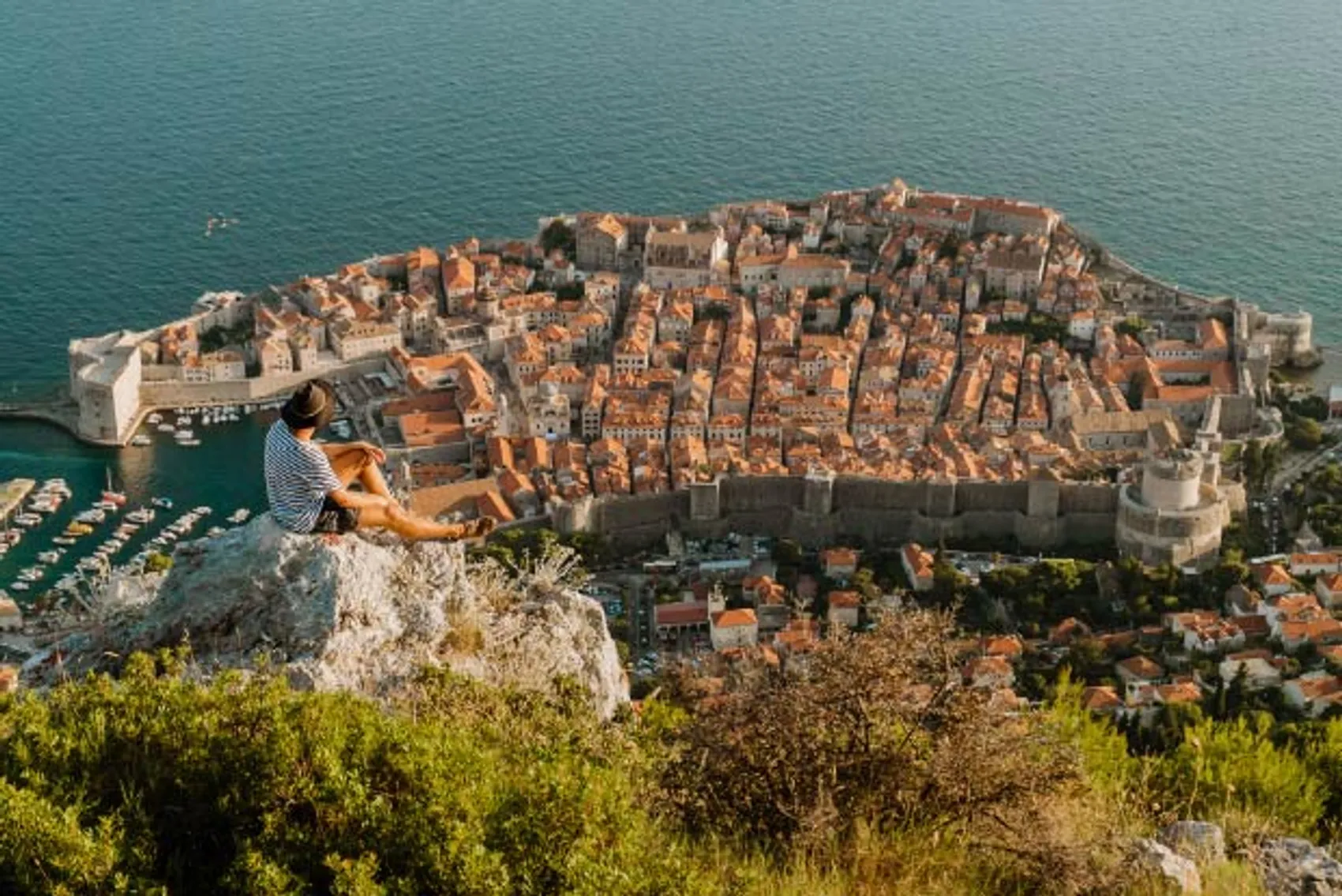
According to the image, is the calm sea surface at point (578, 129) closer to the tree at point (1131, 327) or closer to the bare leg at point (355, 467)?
the tree at point (1131, 327)

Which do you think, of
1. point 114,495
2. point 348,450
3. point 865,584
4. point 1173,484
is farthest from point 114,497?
point 348,450

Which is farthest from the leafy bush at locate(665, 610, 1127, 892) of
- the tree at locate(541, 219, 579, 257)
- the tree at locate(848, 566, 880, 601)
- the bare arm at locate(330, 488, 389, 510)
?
the tree at locate(541, 219, 579, 257)

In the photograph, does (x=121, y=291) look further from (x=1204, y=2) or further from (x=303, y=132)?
(x=1204, y=2)

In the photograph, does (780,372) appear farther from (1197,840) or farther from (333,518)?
(333,518)

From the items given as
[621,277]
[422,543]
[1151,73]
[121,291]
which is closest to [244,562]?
[422,543]

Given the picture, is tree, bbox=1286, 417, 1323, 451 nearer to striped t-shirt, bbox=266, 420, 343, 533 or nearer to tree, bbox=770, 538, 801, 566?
tree, bbox=770, 538, 801, 566

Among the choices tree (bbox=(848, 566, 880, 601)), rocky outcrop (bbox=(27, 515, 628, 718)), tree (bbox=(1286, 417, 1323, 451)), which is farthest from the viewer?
tree (bbox=(1286, 417, 1323, 451))
